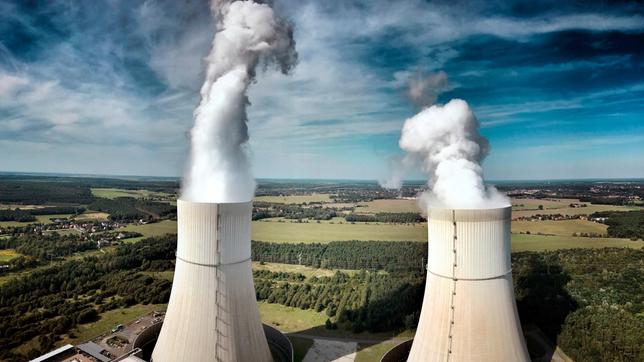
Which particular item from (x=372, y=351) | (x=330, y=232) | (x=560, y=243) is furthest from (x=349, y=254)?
(x=560, y=243)

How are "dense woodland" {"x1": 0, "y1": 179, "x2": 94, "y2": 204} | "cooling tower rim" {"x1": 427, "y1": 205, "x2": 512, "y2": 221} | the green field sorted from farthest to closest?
"dense woodland" {"x1": 0, "y1": 179, "x2": 94, "y2": 204} < the green field < "cooling tower rim" {"x1": 427, "y1": 205, "x2": 512, "y2": 221}

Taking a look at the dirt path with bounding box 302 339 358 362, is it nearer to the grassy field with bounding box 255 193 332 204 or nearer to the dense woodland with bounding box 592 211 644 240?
the dense woodland with bounding box 592 211 644 240

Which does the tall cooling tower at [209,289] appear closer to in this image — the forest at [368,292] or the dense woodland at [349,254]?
the forest at [368,292]

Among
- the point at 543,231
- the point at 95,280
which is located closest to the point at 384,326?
the point at 95,280

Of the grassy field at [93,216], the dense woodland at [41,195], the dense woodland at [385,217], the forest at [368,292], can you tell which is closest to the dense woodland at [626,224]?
the forest at [368,292]

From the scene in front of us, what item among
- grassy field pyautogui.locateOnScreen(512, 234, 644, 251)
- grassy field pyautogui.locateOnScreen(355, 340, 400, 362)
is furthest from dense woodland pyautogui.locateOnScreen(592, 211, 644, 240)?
grassy field pyautogui.locateOnScreen(355, 340, 400, 362)

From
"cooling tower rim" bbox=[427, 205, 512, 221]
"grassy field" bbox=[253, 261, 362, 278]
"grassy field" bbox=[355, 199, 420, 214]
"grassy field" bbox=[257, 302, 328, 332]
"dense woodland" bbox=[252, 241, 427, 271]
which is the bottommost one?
"grassy field" bbox=[253, 261, 362, 278]
